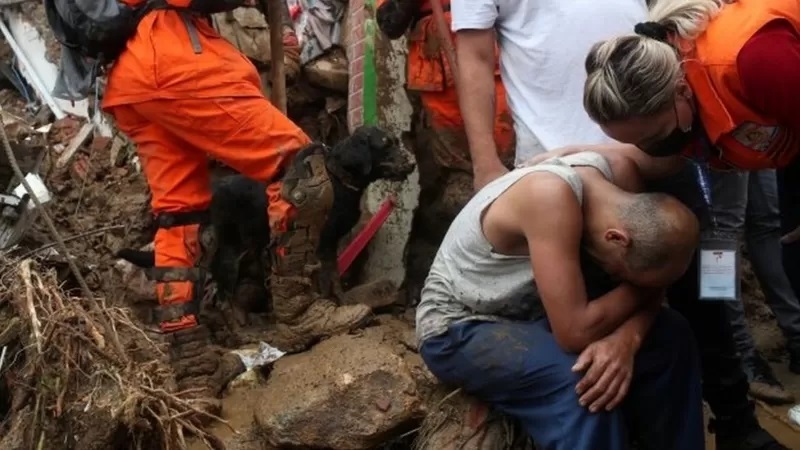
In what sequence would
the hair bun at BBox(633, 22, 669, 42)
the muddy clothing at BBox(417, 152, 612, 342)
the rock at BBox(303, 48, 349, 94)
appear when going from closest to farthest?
the hair bun at BBox(633, 22, 669, 42), the muddy clothing at BBox(417, 152, 612, 342), the rock at BBox(303, 48, 349, 94)

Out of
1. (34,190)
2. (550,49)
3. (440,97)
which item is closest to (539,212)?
(550,49)

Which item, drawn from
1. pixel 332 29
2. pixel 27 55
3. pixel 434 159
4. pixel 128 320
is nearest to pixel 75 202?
pixel 27 55

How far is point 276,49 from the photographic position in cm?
498

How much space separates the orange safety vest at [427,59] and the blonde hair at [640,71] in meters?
1.67

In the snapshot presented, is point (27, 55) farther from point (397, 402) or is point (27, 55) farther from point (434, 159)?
point (397, 402)

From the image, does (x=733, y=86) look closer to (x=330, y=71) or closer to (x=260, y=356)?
(x=260, y=356)

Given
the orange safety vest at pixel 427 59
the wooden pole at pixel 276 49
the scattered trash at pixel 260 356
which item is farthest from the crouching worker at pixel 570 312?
the wooden pole at pixel 276 49

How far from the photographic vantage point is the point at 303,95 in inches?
226

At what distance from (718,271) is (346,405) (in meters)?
1.27

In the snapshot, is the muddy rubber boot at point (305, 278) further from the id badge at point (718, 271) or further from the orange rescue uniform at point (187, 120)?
the id badge at point (718, 271)

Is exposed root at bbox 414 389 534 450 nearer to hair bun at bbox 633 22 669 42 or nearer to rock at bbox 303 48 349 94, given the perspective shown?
hair bun at bbox 633 22 669 42

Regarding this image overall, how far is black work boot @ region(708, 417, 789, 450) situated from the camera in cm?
329

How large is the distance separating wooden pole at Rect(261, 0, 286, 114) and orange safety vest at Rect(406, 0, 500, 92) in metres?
0.77

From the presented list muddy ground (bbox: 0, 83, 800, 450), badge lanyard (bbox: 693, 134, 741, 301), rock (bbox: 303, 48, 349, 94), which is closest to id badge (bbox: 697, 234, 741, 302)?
badge lanyard (bbox: 693, 134, 741, 301)
